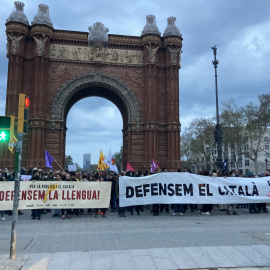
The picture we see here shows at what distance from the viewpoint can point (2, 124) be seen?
23.5 feet

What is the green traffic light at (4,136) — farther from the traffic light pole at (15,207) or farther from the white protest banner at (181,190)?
the white protest banner at (181,190)

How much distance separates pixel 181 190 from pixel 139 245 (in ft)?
20.8

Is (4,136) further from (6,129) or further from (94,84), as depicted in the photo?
(94,84)

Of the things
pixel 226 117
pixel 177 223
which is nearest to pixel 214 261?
pixel 177 223

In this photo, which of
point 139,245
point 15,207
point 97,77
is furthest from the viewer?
point 97,77

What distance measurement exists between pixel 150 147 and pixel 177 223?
18388 millimetres

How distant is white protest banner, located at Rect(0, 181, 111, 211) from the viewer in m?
12.2

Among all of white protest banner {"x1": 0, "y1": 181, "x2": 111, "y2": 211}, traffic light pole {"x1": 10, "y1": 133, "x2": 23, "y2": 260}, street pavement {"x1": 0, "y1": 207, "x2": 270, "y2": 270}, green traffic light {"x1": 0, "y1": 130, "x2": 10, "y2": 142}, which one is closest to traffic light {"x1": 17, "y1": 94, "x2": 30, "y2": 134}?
traffic light pole {"x1": 10, "y1": 133, "x2": 23, "y2": 260}

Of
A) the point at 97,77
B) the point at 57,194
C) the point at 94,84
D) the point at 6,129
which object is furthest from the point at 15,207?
the point at 94,84

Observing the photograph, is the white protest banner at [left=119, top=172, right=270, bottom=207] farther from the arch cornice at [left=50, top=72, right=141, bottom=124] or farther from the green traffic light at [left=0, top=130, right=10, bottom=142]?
the arch cornice at [left=50, top=72, right=141, bottom=124]

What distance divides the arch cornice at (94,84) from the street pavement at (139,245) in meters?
19.2

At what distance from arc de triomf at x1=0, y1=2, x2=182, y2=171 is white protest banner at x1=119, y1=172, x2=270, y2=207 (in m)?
15.6

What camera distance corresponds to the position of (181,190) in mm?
13742

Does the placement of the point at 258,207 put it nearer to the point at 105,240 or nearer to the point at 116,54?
the point at 105,240
